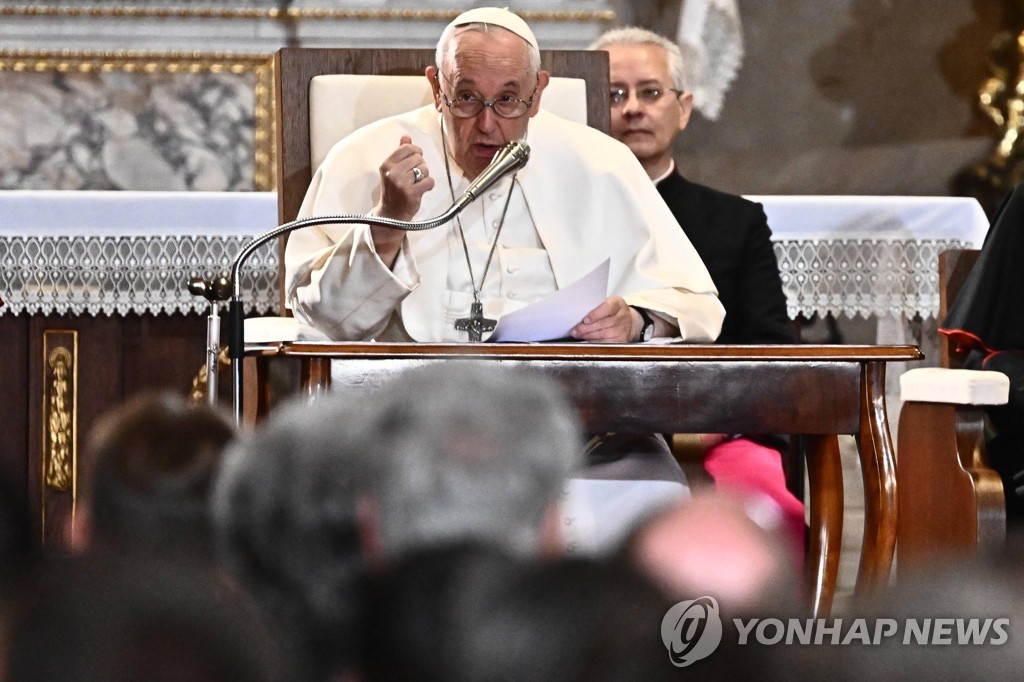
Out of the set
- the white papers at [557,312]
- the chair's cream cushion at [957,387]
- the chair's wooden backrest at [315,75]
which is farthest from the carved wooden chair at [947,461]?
the chair's wooden backrest at [315,75]

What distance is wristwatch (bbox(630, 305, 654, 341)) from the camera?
3.18m

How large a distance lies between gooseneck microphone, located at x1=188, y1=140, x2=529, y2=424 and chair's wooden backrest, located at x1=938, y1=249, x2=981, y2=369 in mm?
1350

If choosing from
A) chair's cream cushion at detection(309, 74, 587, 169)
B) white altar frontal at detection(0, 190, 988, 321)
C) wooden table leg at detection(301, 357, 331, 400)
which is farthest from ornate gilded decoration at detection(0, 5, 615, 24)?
wooden table leg at detection(301, 357, 331, 400)

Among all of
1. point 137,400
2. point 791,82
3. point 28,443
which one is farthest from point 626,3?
point 137,400

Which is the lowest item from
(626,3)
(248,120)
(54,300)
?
(54,300)

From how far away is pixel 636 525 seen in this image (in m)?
0.38

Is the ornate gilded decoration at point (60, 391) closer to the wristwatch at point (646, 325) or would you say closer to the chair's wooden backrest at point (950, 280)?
the wristwatch at point (646, 325)

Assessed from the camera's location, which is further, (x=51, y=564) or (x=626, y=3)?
(x=626, y=3)

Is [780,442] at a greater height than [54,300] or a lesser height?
lesser

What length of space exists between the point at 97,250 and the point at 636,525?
3.90 meters

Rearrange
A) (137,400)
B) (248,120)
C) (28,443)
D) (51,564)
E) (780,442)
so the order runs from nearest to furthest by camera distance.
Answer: (51,564) → (137,400) → (780,442) → (28,443) → (248,120)

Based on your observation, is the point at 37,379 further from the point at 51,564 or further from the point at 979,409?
the point at 51,564

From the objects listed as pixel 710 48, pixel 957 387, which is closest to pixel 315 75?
pixel 957 387

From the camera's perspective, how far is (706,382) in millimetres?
2340
